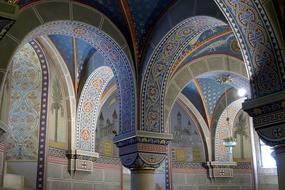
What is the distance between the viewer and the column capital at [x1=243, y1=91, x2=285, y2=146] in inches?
215

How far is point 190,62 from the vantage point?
10828 mm

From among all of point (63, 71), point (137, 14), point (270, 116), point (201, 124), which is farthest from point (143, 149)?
point (201, 124)

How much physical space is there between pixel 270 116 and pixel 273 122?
0.09 metres

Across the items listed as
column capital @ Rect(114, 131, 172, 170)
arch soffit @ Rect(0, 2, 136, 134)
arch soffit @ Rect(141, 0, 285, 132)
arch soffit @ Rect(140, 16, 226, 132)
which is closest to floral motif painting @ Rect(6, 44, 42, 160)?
arch soffit @ Rect(0, 2, 136, 134)

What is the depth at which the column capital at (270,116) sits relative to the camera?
17.9ft

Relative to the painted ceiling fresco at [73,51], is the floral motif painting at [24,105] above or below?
below

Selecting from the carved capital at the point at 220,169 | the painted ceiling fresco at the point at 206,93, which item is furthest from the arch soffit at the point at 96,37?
the carved capital at the point at 220,169

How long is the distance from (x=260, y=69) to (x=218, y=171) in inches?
300

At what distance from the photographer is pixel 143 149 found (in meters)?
8.10

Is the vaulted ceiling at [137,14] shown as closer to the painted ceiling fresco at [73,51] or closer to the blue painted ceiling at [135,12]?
the blue painted ceiling at [135,12]

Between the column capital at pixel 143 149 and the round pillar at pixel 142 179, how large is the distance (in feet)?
0.26

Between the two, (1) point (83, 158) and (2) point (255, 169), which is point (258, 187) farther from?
(1) point (83, 158)

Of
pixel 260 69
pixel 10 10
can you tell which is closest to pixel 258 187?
pixel 260 69

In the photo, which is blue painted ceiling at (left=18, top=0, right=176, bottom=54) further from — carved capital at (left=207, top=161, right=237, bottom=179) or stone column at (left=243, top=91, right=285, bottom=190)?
carved capital at (left=207, top=161, right=237, bottom=179)
